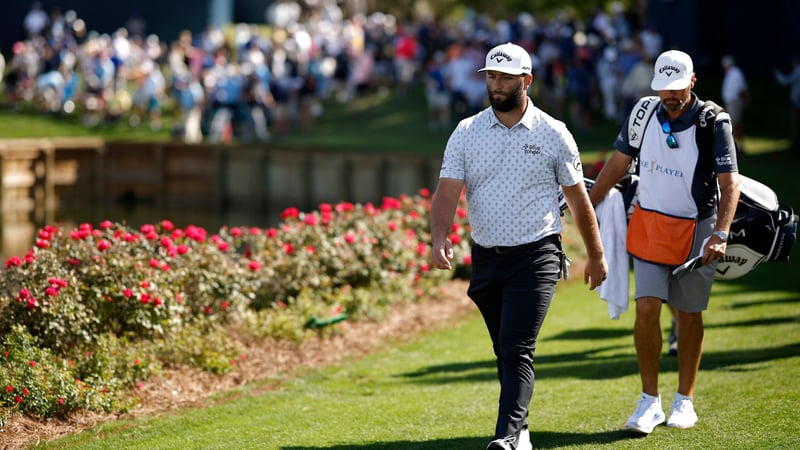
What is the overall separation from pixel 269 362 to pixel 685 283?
12.1 ft

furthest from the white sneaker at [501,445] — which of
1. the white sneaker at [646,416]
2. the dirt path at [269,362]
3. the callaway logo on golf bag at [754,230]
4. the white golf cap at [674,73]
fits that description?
the dirt path at [269,362]

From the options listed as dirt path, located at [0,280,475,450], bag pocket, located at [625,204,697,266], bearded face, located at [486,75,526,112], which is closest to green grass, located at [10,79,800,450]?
dirt path, located at [0,280,475,450]

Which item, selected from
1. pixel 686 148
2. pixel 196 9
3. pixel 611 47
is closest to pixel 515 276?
pixel 686 148

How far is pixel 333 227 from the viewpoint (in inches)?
454

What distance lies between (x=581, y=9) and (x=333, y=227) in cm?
3637

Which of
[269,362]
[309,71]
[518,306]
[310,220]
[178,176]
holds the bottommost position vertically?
[178,176]

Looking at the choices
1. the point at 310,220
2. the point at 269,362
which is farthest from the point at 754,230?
the point at 310,220

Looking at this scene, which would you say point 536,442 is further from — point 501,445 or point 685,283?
point 685,283

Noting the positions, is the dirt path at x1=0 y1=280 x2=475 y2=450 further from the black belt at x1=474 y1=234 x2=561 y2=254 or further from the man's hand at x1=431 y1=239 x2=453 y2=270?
the black belt at x1=474 y1=234 x2=561 y2=254

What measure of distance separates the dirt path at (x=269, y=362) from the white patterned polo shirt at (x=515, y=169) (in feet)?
9.82

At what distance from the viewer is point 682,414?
6.74 metres

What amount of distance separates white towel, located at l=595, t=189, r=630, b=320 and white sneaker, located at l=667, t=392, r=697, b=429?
2.19 ft

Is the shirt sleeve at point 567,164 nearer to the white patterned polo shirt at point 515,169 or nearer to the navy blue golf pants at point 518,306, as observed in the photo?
the white patterned polo shirt at point 515,169

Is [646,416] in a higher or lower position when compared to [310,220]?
lower
